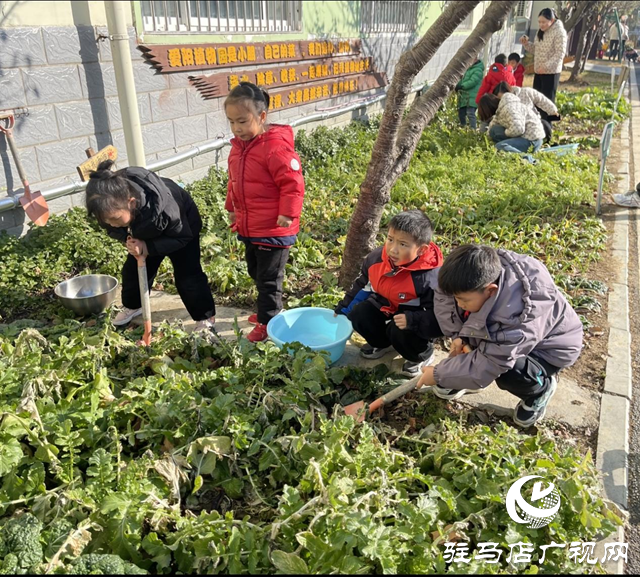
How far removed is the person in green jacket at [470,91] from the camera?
973 centimetres

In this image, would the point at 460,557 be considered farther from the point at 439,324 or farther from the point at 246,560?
the point at 439,324

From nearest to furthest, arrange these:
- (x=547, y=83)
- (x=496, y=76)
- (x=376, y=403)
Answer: (x=376, y=403) → (x=496, y=76) → (x=547, y=83)

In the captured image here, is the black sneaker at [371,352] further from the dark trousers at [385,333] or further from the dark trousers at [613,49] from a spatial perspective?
the dark trousers at [613,49]

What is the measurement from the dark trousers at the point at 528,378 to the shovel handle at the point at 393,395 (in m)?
0.46

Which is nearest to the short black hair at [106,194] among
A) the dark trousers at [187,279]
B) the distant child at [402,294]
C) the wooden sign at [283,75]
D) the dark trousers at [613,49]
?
the dark trousers at [187,279]

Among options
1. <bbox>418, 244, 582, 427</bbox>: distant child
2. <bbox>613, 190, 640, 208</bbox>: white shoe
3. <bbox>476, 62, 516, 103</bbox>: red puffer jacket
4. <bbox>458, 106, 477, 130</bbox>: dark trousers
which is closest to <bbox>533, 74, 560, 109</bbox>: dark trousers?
<bbox>476, 62, 516, 103</bbox>: red puffer jacket

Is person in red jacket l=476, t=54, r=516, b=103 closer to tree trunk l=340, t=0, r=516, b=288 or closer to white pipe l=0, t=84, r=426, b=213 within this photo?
white pipe l=0, t=84, r=426, b=213

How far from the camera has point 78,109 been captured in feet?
16.3

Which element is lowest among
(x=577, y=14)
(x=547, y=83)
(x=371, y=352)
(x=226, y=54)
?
(x=371, y=352)

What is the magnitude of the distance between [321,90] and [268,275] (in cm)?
586

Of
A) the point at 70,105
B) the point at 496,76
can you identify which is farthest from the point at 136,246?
the point at 496,76

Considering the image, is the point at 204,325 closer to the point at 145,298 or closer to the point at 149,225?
the point at 145,298

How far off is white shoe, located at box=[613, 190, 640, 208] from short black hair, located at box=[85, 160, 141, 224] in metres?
Result: 5.67

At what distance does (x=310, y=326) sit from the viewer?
382 cm
